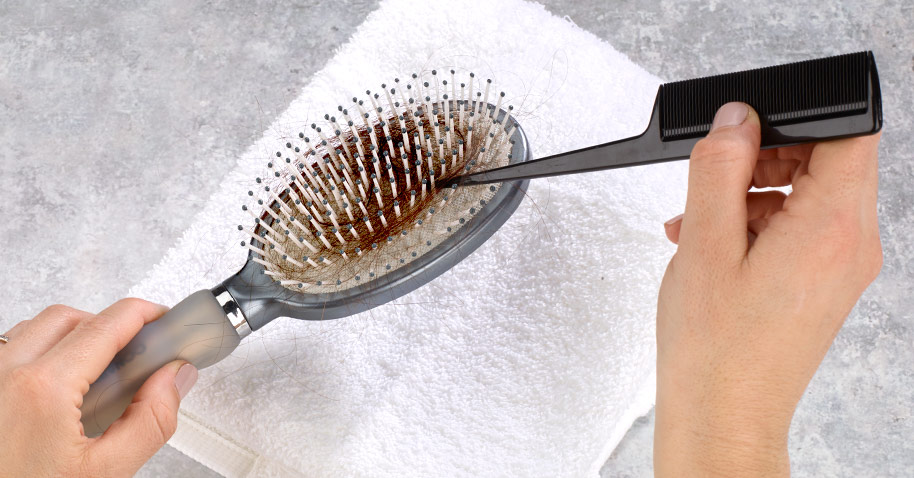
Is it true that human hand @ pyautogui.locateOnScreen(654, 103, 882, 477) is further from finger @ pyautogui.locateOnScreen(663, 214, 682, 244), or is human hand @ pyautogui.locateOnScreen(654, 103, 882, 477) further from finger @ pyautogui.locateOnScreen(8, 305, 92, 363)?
finger @ pyautogui.locateOnScreen(8, 305, 92, 363)

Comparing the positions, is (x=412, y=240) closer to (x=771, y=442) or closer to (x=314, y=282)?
(x=314, y=282)

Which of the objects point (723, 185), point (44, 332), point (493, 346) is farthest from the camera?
point (493, 346)

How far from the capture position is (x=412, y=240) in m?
0.59

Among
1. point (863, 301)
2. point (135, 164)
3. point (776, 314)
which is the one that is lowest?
point (863, 301)

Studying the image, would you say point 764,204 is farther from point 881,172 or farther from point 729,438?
point 881,172

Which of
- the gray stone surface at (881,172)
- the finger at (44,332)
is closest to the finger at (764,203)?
the gray stone surface at (881,172)

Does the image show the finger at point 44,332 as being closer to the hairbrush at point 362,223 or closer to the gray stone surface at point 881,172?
the hairbrush at point 362,223

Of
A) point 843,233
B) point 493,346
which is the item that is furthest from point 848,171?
point 493,346

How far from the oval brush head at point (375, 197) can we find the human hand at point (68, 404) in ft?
0.41

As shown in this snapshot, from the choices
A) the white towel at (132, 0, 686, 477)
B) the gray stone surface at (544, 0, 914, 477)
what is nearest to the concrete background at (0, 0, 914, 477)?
the gray stone surface at (544, 0, 914, 477)

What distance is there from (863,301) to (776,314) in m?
0.56

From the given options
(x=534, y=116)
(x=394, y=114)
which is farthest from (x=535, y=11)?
(x=394, y=114)

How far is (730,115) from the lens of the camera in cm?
44

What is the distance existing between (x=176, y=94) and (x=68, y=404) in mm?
634
